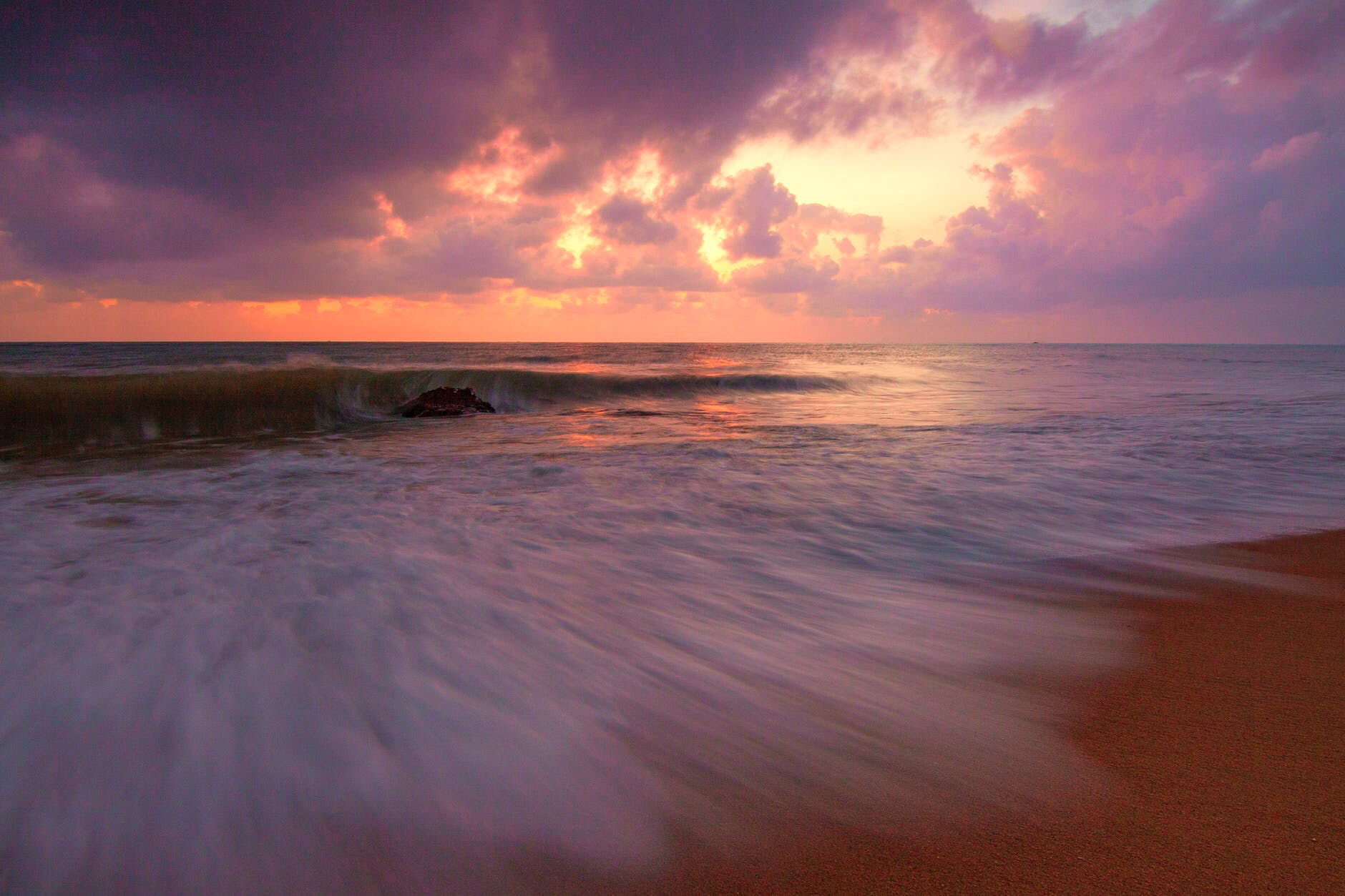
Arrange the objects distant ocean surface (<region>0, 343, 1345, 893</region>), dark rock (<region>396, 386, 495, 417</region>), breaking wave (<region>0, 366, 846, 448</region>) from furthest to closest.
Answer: dark rock (<region>396, 386, 495, 417</region>), breaking wave (<region>0, 366, 846, 448</region>), distant ocean surface (<region>0, 343, 1345, 893</region>)

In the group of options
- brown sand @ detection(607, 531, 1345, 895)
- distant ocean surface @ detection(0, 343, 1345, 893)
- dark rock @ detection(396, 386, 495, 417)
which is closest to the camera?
brown sand @ detection(607, 531, 1345, 895)

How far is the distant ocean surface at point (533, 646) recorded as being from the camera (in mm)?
1571

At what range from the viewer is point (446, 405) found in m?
12.3

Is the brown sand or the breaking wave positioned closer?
the brown sand

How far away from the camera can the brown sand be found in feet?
4.35

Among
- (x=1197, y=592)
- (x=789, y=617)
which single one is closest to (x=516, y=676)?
(x=789, y=617)

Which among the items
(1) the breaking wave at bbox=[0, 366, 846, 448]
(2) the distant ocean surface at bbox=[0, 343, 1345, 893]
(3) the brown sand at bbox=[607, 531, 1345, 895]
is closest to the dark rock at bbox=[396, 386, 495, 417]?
(1) the breaking wave at bbox=[0, 366, 846, 448]

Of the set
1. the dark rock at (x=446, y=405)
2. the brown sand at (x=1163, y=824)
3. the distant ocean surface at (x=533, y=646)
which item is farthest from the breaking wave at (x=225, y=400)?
the brown sand at (x=1163, y=824)

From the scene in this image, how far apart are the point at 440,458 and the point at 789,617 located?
5.26 metres

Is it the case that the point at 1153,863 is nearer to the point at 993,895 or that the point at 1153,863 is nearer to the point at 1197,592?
the point at 993,895

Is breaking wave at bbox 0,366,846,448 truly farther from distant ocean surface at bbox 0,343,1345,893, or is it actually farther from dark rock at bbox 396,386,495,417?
distant ocean surface at bbox 0,343,1345,893

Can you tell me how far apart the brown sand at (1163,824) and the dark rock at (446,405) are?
11.5m

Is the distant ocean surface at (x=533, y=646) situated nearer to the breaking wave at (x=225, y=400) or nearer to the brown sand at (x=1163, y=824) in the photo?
the brown sand at (x=1163, y=824)

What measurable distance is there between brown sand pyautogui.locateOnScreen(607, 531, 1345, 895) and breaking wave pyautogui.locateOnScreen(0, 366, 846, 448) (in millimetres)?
11461
